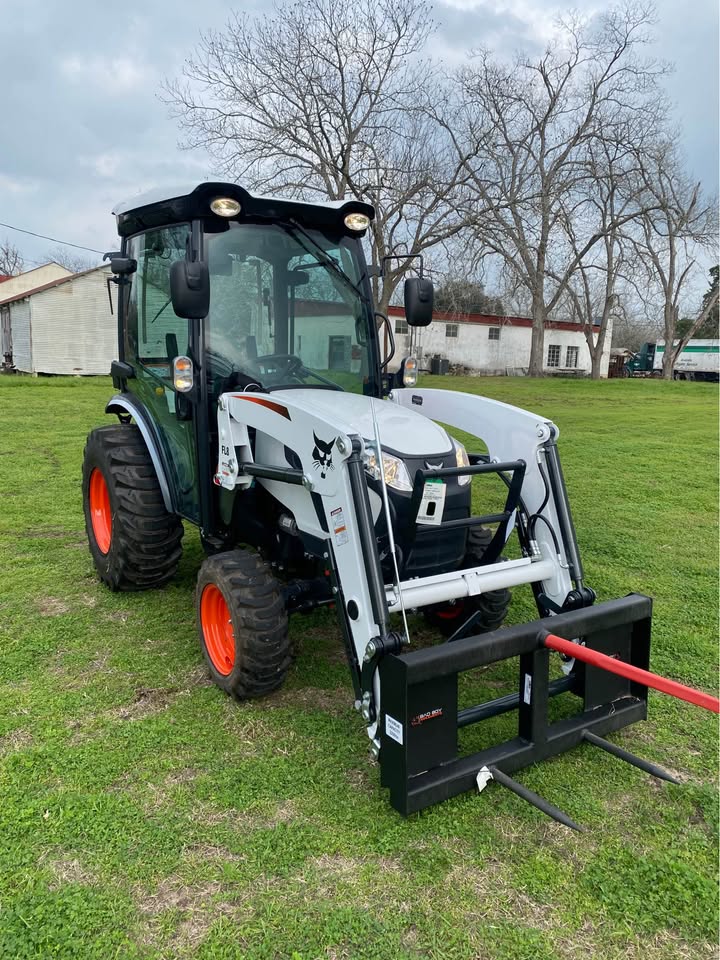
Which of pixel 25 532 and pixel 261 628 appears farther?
pixel 25 532

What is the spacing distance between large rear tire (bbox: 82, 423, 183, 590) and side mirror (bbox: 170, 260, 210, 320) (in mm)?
1473

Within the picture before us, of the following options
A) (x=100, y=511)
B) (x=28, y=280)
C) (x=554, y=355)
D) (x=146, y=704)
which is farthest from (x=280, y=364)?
(x=554, y=355)

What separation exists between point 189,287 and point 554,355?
44.8 metres

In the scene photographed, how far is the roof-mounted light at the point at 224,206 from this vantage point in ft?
11.7

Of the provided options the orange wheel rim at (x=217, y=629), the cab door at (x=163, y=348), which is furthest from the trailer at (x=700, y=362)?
the orange wheel rim at (x=217, y=629)

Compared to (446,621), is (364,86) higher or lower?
higher

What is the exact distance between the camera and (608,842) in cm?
256

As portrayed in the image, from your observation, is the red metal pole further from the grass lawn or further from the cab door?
the cab door

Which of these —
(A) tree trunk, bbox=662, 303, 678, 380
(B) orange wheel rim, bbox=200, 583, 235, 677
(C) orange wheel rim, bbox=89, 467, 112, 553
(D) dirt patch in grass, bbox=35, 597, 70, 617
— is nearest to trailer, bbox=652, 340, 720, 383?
(A) tree trunk, bbox=662, 303, 678, 380

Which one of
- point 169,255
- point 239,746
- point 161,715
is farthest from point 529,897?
point 169,255

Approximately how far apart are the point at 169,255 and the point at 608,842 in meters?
3.64

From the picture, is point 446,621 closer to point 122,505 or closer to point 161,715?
point 161,715

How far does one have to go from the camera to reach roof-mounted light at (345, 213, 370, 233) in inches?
160

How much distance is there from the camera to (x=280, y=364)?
4.00 meters
